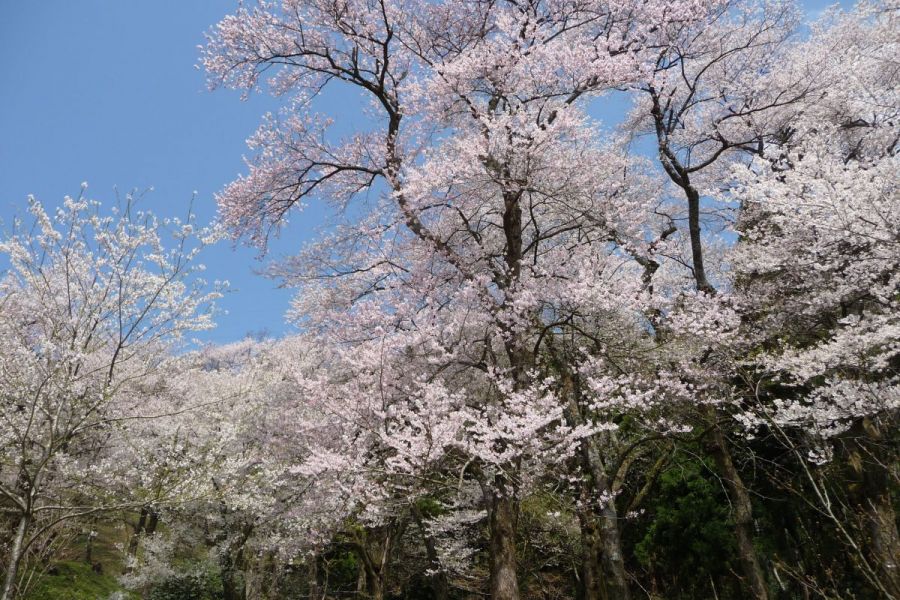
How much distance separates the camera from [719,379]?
9352 mm

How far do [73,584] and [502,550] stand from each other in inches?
621

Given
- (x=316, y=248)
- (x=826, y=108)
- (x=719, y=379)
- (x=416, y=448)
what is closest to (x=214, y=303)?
(x=316, y=248)

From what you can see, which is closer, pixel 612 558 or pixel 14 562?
pixel 14 562

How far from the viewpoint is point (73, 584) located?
16516 millimetres

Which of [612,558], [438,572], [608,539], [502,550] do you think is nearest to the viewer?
[502,550]

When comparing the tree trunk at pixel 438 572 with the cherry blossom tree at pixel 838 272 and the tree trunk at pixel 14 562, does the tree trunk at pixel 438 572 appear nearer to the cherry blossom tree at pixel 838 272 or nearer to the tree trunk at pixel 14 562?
the cherry blossom tree at pixel 838 272

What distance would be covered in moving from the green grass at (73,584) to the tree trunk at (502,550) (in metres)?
12.5

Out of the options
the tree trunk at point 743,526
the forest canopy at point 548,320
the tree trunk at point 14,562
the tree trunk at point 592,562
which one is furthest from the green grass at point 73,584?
the tree trunk at point 743,526

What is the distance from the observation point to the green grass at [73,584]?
1458cm

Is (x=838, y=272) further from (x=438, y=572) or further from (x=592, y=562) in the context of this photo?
(x=438, y=572)

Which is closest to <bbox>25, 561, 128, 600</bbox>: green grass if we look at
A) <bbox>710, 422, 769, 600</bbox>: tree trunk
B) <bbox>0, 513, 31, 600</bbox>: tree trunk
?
<bbox>0, 513, 31, 600</bbox>: tree trunk

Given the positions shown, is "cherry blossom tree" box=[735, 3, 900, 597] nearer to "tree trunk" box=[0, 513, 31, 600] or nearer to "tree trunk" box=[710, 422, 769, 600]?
"tree trunk" box=[710, 422, 769, 600]

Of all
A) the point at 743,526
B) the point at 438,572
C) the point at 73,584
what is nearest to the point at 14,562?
the point at 438,572

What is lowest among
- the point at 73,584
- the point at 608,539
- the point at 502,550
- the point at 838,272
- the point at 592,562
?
the point at 592,562
